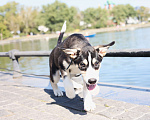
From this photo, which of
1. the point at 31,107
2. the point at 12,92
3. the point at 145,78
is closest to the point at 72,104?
the point at 31,107

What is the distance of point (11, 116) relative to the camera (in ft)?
12.2

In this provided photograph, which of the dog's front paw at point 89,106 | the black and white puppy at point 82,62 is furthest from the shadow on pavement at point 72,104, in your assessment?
the black and white puppy at point 82,62

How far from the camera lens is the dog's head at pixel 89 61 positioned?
10.3ft

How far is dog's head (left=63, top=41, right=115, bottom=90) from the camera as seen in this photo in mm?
3154

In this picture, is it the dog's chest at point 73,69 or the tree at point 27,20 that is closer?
the dog's chest at point 73,69

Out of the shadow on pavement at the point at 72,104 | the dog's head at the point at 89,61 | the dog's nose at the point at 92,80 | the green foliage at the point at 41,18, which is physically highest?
the green foliage at the point at 41,18

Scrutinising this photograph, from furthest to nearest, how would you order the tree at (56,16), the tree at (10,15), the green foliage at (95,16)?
the green foliage at (95,16) < the tree at (56,16) < the tree at (10,15)

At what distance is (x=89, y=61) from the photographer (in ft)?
10.4

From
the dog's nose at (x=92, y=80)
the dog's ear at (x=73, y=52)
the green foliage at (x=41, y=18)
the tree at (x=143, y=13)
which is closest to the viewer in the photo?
the dog's nose at (x=92, y=80)

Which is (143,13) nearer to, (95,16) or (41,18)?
(95,16)

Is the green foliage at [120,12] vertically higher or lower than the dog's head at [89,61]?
higher

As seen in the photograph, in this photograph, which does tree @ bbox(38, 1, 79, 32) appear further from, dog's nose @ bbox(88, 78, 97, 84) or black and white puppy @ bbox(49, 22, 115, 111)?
dog's nose @ bbox(88, 78, 97, 84)

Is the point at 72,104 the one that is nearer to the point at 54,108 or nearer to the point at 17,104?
the point at 54,108

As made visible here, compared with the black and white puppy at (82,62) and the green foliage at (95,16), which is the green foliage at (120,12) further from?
the black and white puppy at (82,62)
